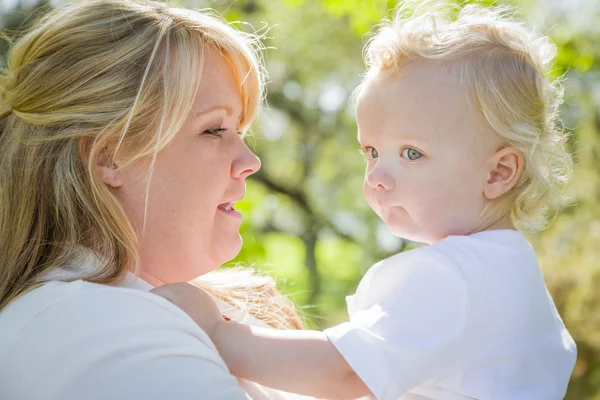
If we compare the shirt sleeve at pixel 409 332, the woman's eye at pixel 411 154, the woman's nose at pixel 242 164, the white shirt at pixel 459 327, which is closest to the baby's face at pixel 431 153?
the woman's eye at pixel 411 154

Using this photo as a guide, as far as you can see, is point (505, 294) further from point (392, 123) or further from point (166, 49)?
point (166, 49)

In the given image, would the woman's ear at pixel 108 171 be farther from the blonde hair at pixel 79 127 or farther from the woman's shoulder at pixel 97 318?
the woman's shoulder at pixel 97 318

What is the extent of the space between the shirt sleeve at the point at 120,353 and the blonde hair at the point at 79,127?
0.32m

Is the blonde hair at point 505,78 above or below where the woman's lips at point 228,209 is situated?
above

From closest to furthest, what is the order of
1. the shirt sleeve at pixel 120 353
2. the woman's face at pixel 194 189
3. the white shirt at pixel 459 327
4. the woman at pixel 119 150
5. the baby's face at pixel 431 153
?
the shirt sleeve at pixel 120 353
the white shirt at pixel 459 327
the baby's face at pixel 431 153
the woman at pixel 119 150
the woman's face at pixel 194 189

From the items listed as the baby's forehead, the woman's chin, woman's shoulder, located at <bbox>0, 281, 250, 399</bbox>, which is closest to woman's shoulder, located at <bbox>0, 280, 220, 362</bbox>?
woman's shoulder, located at <bbox>0, 281, 250, 399</bbox>

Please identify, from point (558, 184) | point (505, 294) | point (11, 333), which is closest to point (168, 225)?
point (11, 333)

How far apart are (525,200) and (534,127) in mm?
172

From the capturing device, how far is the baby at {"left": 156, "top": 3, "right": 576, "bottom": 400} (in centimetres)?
167

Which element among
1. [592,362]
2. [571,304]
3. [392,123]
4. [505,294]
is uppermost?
[392,123]

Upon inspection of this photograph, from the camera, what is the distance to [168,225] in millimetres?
2105

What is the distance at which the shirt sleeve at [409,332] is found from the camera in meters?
1.62

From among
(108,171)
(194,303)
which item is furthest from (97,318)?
(108,171)

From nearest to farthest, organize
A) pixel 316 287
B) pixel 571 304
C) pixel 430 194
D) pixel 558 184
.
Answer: pixel 430 194 → pixel 558 184 → pixel 571 304 → pixel 316 287
